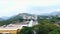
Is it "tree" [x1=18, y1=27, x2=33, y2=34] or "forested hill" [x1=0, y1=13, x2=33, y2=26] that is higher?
"forested hill" [x1=0, y1=13, x2=33, y2=26]

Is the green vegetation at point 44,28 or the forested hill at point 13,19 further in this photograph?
the forested hill at point 13,19

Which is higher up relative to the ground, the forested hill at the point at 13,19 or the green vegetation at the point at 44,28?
the forested hill at the point at 13,19

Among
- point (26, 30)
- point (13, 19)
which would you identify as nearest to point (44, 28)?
point (26, 30)

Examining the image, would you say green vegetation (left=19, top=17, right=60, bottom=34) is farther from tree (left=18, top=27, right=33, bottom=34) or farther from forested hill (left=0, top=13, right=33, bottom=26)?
forested hill (left=0, top=13, right=33, bottom=26)

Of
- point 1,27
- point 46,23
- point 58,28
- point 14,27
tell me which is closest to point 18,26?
point 14,27

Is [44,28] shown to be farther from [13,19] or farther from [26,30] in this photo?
[13,19]

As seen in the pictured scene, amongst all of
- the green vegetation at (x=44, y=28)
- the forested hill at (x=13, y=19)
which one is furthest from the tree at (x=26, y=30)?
the forested hill at (x=13, y=19)

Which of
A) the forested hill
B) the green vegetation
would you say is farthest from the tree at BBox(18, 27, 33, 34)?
the forested hill

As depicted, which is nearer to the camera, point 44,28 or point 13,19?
point 44,28

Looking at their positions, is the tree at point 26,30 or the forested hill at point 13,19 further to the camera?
the forested hill at point 13,19

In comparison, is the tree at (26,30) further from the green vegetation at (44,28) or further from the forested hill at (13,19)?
the forested hill at (13,19)

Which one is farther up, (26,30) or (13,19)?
(13,19)

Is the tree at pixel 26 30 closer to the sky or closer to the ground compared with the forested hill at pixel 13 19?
closer to the ground
